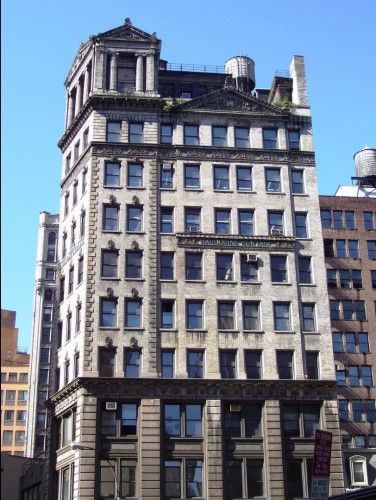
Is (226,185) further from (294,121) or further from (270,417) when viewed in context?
(270,417)

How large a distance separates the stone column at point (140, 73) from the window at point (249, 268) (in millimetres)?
16701

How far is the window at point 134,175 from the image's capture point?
62.4 m

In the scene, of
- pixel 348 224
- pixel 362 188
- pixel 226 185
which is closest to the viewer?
pixel 226 185

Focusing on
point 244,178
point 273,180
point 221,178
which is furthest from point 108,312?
point 273,180

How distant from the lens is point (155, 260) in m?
59.5

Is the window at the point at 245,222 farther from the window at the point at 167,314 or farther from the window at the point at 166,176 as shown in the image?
the window at the point at 167,314

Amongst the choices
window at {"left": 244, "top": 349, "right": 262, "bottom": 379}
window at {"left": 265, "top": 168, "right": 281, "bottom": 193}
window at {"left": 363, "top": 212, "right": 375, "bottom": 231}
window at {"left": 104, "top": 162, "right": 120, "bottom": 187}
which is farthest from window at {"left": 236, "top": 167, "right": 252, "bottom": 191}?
window at {"left": 363, "top": 212, "right": 375, "bottom": 231}

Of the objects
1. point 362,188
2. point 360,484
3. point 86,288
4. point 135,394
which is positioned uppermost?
point 362,188

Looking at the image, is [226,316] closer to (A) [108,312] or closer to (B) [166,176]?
(A) [108,312]

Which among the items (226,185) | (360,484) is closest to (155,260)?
(226,185)

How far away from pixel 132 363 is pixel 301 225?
17.7 metres

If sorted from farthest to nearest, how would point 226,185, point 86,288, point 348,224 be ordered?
point 348,224, point 226,185, point 86,288

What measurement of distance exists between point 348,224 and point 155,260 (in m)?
34.0

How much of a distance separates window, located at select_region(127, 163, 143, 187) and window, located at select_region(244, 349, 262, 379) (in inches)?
632
